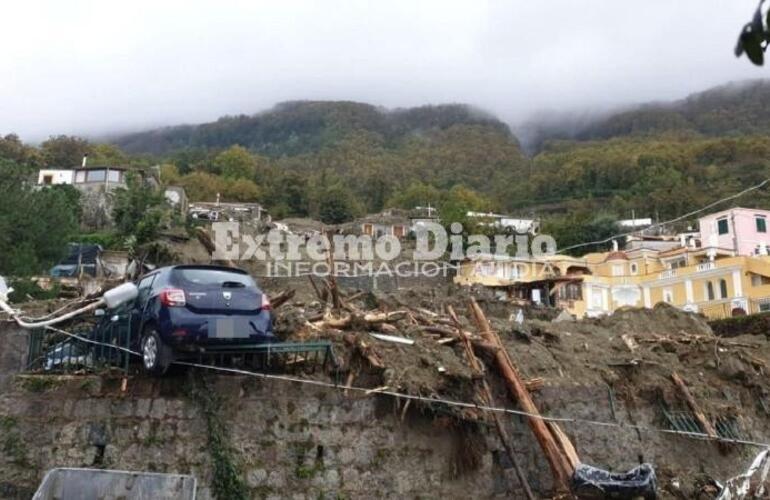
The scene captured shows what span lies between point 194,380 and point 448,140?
114063mm

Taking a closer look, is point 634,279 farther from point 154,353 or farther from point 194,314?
point 154,353

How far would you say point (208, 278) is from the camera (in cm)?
833

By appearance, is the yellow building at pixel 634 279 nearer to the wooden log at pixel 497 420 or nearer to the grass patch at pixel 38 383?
the wooden log at pixel 497 420

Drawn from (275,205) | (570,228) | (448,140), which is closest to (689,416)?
(570,228)

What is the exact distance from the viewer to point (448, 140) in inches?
4717

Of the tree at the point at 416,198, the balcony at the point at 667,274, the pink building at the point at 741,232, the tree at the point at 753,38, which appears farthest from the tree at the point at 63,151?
the tree at the point at 753,38

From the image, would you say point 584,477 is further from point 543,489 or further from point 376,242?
point 376,242

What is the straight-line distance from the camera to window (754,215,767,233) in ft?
163

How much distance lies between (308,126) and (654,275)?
336 ft

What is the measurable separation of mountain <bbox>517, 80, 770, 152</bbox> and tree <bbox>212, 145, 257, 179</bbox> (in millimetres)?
62792

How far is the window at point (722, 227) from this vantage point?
50075 mm

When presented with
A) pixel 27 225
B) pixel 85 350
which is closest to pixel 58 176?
pixel 27 225

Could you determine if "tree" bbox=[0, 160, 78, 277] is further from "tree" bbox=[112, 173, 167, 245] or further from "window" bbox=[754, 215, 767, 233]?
"window" bbox=[754, 215, 767, 233]

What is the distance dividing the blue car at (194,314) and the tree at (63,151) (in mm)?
68446
